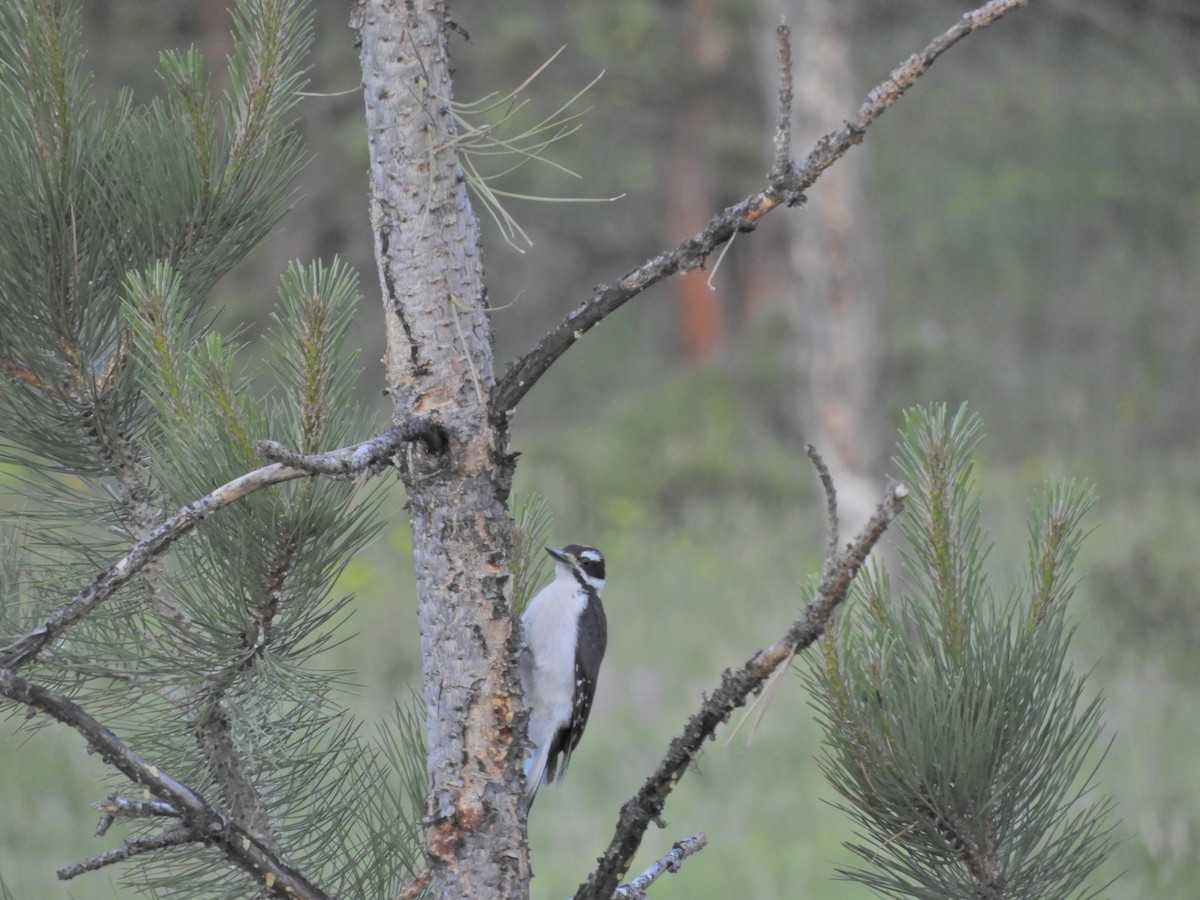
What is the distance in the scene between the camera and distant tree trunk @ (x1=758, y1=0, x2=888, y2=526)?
7.68 m

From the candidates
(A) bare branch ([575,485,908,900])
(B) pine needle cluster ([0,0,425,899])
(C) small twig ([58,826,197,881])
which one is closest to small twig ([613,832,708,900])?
(A) bare branch ([575,485,908,900])

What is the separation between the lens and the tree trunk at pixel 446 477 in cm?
175

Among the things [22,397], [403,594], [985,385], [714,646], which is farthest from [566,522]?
[22,397]

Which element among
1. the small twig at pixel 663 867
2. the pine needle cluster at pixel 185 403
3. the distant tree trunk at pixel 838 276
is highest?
the distant tree trunk at pixel 838 276

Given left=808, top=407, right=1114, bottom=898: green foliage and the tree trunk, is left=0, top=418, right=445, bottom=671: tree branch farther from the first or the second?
left=808, top=407, right=1114, bottom=898: green foliage

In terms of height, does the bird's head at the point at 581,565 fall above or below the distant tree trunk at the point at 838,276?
below

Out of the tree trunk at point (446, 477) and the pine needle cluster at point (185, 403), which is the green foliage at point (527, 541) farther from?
the tree trunk at point (446, 477)

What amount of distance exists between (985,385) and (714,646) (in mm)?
6896

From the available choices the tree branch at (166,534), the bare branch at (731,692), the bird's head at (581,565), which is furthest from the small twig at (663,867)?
the bird's head at (581,565)

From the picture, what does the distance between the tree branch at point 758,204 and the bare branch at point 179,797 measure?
0.67 metres

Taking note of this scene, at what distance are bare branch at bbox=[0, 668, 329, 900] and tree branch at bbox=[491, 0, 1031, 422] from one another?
26.3 inches

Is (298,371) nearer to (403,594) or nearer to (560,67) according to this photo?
(403,594)

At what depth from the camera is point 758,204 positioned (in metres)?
1.53

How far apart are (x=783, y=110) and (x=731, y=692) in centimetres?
70
